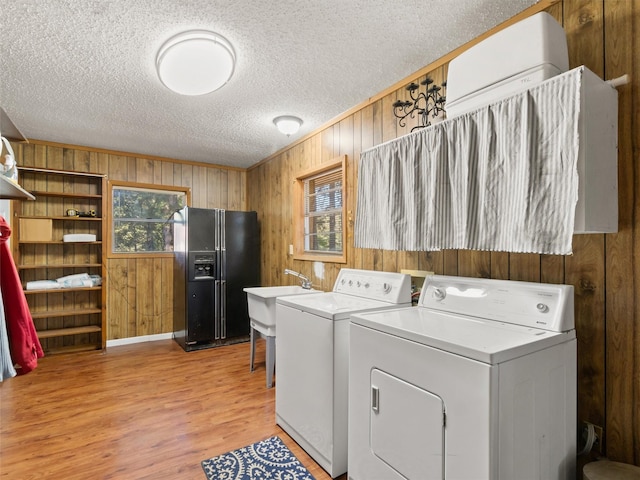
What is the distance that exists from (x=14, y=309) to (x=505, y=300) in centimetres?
222

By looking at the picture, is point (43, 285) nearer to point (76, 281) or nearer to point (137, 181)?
point (76, 281)

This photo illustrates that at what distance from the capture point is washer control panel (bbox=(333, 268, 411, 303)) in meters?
2.13

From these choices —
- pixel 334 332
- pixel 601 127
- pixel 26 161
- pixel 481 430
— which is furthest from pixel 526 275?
pixel 26 161

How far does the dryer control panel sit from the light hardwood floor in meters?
1.10

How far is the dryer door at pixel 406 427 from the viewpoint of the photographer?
1.26 m

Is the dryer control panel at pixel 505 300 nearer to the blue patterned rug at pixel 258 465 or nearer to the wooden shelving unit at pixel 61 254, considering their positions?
the blue patterned rug at pixel 258 465

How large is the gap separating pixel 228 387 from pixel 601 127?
301cm

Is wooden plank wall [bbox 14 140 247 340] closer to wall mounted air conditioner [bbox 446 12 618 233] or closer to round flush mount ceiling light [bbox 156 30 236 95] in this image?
round flush mount ceiling light [bbox 156 30 236 95]

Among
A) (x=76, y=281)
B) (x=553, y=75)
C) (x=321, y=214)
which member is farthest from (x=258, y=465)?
(x=76, y=281)

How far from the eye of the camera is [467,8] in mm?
1717

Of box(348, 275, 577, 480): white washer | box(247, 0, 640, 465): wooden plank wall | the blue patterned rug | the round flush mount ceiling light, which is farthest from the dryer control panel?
the round flush mount ceiling light

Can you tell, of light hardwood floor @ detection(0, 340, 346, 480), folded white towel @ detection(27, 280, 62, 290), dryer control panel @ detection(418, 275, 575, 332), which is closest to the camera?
dryer control panel @ detection(418, 275, 575, 332)

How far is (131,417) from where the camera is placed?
245 cm

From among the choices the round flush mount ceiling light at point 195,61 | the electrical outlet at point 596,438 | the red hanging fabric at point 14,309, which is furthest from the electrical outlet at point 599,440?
the round flush mount ceiling light at point 195,61
